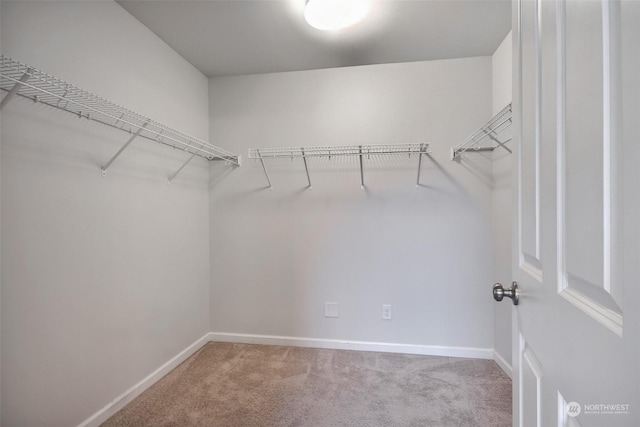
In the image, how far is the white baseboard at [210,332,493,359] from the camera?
2.29 m

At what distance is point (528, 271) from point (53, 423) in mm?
2071

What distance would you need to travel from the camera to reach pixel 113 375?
65.3 inches

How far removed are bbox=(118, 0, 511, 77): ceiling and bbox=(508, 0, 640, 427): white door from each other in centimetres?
126

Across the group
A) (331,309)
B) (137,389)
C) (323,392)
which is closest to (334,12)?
(331,309)

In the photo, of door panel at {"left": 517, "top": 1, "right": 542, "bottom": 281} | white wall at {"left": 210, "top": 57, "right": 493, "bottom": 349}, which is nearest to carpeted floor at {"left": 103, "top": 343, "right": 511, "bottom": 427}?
white wall at {"left": 210, "top": 57, "right": 493, "bottom": 349}

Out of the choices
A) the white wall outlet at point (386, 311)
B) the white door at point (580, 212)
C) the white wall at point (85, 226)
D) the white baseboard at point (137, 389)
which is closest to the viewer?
the white door at point (580, 212)

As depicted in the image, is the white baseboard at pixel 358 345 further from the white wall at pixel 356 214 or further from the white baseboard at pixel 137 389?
the white baseboard at pixel 137 389

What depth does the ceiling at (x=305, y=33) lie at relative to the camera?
1.73 m

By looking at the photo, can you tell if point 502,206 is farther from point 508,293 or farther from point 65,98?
point 65,98

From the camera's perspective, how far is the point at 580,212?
496 millimetres

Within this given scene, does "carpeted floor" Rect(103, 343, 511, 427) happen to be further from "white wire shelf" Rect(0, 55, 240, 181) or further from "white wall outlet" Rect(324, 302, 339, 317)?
"white wire shelf" Rect(0, 55, 240, 181)

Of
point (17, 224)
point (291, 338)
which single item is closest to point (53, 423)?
point (17, 224)

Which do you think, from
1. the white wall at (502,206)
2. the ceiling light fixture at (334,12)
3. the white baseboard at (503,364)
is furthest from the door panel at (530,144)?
the white baseboard at (503,364)

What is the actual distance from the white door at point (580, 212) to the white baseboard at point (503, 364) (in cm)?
152
